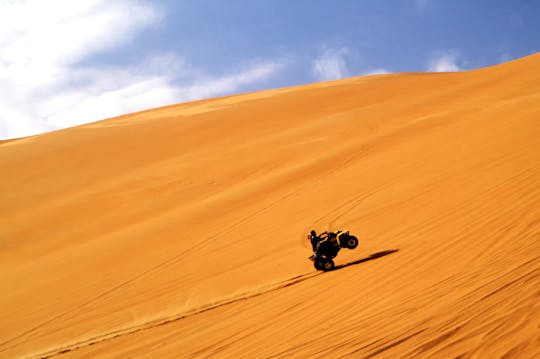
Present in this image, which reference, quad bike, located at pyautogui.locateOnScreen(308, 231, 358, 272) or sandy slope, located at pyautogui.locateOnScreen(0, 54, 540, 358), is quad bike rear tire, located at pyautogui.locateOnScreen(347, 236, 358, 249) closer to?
quad bike, located at pyautogui.locateOnScreen(308, 231, 358, 272)

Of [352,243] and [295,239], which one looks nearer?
[352,243]

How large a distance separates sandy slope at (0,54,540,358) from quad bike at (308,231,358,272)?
10.8 inches

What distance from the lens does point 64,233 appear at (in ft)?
53.0

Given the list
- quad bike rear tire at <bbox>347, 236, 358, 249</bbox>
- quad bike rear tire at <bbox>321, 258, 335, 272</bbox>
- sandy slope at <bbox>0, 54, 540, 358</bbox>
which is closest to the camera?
sandy slope at <bbox>0, 54, 540, 358</bbox>

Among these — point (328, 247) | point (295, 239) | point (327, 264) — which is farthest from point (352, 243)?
point (295, 239)

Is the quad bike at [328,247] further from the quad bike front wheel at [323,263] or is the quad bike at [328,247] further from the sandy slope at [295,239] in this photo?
the sandy slope at [295,239]

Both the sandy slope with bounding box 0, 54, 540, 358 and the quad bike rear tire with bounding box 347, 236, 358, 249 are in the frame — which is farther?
the quad bike rear tire with bounding box 347, 236, 358, 249

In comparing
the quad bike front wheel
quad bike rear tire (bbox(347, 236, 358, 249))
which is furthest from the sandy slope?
quad bike rear tire (bbox(347, 236, 358, 249))

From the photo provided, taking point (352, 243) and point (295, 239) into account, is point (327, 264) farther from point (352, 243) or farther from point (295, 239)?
point (295, 239)

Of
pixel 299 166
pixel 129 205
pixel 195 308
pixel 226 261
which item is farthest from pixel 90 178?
pixel 195 308

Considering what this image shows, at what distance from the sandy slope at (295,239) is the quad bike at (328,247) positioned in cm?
28

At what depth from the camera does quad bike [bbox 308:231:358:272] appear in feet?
31.0

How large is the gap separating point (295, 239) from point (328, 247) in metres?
2.19

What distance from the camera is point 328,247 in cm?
955
